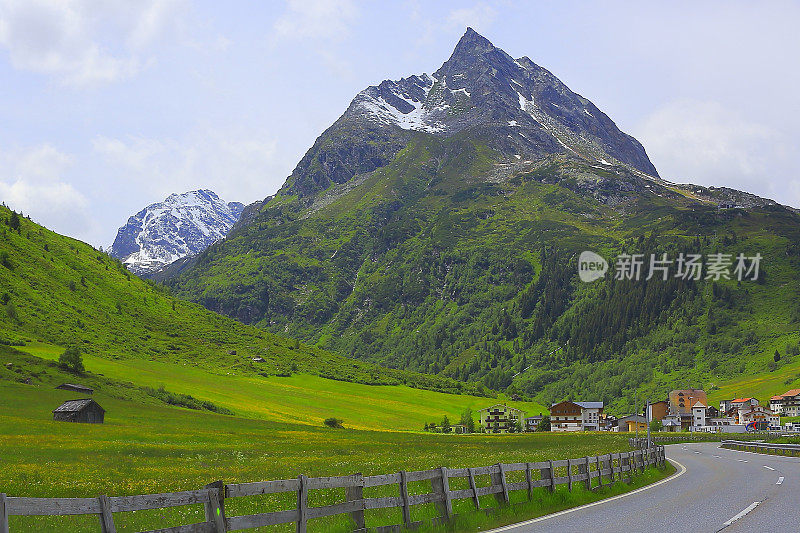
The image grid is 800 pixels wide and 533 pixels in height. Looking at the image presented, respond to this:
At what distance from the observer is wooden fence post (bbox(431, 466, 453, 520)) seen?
18938 mm

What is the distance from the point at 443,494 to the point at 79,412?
282 ft

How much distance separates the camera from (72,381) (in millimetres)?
121438

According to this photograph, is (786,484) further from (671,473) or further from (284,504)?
(284,504)

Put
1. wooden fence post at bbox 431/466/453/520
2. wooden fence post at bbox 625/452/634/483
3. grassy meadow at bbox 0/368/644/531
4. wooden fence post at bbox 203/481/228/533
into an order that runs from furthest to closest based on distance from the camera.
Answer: wooden fence post at bbox 625/452/634/483
grassy meadow at bbox 0/368/644/531
wooden fence post at bbox 431/466/453/520
wooden fence post at bbox 203/481/228/533

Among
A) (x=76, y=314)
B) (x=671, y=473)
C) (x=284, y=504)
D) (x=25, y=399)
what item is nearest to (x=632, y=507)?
(x=284, y=504)

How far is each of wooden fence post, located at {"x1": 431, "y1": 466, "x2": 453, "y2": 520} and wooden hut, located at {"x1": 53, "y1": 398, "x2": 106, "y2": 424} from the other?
83.5 m

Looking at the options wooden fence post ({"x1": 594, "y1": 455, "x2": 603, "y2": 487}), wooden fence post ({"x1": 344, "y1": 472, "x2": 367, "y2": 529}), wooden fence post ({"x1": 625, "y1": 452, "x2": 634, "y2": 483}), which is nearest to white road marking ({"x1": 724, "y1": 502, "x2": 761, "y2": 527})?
wooden fence post ({"x1": 594, "y1": 455, "x2": 603, "y2": 487})

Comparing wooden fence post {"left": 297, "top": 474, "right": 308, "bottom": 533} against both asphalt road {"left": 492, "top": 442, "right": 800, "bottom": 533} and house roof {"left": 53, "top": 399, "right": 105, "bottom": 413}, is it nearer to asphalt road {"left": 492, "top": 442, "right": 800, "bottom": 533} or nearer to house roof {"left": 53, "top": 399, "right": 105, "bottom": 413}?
asphalt road {"left": 492, "top": 442, "right": 800, "bottom": 533}

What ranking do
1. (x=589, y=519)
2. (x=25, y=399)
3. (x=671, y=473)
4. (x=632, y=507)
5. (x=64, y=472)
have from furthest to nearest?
1. (x=25, y=399)
2. (x=671, y=473)
3. (x=64, y=472)
4. (x=632, y=507)
5. (x=589, y=519)

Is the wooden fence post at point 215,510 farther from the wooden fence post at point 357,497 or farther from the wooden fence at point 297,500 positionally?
the wooden fence post at point 357,497

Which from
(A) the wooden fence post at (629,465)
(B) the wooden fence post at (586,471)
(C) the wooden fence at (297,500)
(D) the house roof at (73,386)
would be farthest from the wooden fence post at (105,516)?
(D) the house roof at (73,386)

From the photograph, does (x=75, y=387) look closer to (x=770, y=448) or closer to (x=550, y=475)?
(x=770, y=448)

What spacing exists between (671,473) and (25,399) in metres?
91.5

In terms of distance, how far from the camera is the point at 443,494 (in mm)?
19094
